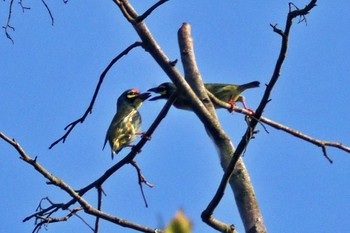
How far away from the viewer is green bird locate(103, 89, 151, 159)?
7887mm

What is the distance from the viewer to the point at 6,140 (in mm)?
3135

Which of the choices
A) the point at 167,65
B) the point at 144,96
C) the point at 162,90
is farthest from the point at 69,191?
the point at 144,96

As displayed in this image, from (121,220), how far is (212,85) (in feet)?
12.5

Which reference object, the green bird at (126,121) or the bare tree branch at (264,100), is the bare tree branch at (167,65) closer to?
the bare tree branch at (264,100)

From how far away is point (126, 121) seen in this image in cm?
822

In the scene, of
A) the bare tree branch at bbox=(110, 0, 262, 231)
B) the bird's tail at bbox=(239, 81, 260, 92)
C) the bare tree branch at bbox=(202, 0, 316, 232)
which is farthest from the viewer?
the bird's tail at bbox=(239, 81, 260, 92)

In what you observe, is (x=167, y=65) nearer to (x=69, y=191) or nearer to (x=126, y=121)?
(x=69, y=191)

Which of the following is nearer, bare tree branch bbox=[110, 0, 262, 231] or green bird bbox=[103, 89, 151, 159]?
bare tree branch bbox=[110, 0, 262, 231]

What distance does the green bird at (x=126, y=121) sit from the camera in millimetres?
7887

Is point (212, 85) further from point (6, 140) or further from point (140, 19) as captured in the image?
point (6, 140)

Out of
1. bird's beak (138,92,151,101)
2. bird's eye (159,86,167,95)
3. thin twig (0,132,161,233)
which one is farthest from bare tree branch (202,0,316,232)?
bird's beak (138,92,151,101)

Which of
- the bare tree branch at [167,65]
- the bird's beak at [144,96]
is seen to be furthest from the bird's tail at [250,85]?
the bare tree branch at [167,65]

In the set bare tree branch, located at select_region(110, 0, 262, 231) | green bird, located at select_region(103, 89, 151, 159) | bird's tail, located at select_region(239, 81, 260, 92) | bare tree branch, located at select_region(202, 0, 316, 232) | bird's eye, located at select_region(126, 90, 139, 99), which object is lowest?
bare tree branch, located at select_region(202, 0, 316, 232)

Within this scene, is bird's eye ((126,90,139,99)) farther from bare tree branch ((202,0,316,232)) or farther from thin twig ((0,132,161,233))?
bare tree branch ((202,0,316,232))
